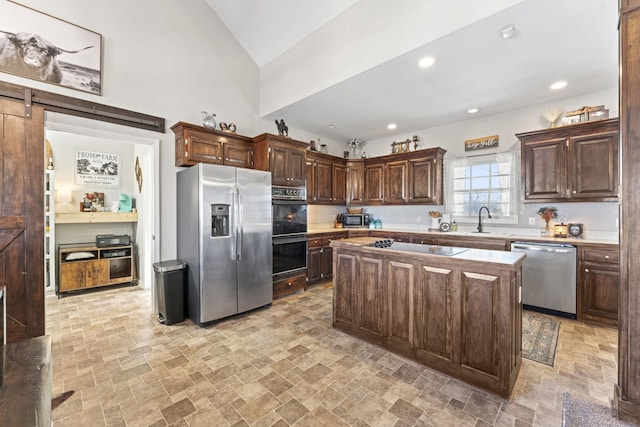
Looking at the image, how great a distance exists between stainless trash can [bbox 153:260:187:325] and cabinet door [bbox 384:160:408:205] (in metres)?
3.90

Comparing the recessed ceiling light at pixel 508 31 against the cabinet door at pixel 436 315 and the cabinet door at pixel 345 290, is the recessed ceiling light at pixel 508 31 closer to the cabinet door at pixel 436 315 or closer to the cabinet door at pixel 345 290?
the cabinet door at pixel 436 315

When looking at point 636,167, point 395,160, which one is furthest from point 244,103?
point 636,167

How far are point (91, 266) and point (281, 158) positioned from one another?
3.63 meters

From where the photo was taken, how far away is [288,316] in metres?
3.51

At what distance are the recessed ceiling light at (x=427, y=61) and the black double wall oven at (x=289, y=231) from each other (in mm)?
2462

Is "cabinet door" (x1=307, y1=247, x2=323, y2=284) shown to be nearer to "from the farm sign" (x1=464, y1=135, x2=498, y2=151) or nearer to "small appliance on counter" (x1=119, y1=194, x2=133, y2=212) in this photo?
"from the farm sign" (x1=464, y1=135, x2=498, y2=151)

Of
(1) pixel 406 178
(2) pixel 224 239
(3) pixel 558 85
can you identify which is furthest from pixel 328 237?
(3) pixel 558 85

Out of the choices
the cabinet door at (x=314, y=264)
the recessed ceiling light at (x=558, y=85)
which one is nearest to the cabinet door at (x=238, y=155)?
the cabinet door at (x=314, y=264)

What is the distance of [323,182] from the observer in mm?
5480

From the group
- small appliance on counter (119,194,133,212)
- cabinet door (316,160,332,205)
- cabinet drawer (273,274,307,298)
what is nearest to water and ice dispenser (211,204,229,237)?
cabinet drawer (273,274,307,298)

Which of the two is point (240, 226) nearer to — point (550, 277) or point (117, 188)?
point (117, 188)

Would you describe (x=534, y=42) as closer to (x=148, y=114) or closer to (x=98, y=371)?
(x=148, y=114)

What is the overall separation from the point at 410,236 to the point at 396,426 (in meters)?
3.42

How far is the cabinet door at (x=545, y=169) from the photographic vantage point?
3.67 meters
